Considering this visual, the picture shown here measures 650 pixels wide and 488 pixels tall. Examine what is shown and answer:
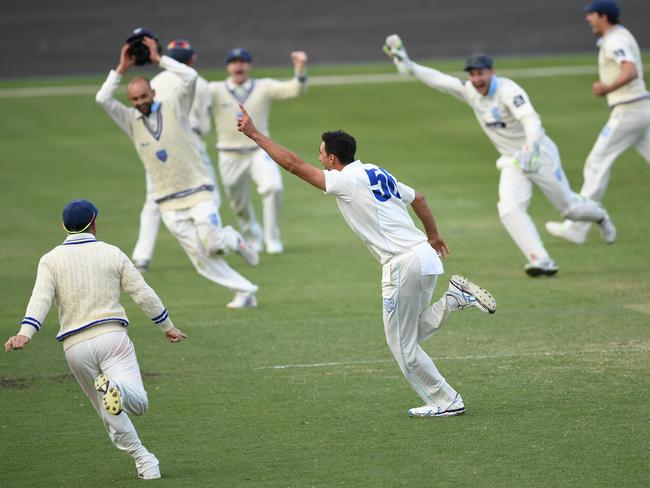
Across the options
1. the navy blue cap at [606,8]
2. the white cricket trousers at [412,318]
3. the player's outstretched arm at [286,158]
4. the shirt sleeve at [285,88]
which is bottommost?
the white cricket trousers at [412,318]

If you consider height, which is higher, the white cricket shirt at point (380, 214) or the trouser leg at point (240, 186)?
the white cricket shirt at point (380, 214)

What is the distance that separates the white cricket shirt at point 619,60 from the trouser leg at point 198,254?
5677 mm

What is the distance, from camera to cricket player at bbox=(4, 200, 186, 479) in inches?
297

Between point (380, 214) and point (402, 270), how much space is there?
428mm

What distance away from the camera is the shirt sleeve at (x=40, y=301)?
7.49 m

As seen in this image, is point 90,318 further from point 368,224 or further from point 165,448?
point 368,224

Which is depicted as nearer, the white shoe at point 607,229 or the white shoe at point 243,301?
the white shoe at point 243,301

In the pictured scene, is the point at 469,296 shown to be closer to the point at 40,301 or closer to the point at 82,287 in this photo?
the point at 82,287

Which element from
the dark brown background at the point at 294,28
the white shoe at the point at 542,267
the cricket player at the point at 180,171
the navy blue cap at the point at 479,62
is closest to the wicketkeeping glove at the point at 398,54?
the navy blue cap at the point at 479,62

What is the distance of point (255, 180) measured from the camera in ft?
54.7

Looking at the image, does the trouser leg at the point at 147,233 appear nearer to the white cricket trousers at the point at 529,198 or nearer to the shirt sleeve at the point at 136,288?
the white cricket trousers at the point at 529,198

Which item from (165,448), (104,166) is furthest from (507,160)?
(104,166)

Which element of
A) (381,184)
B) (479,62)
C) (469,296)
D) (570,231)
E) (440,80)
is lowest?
(570,231)

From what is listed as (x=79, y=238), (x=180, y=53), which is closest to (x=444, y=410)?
(x=79, y=238)
